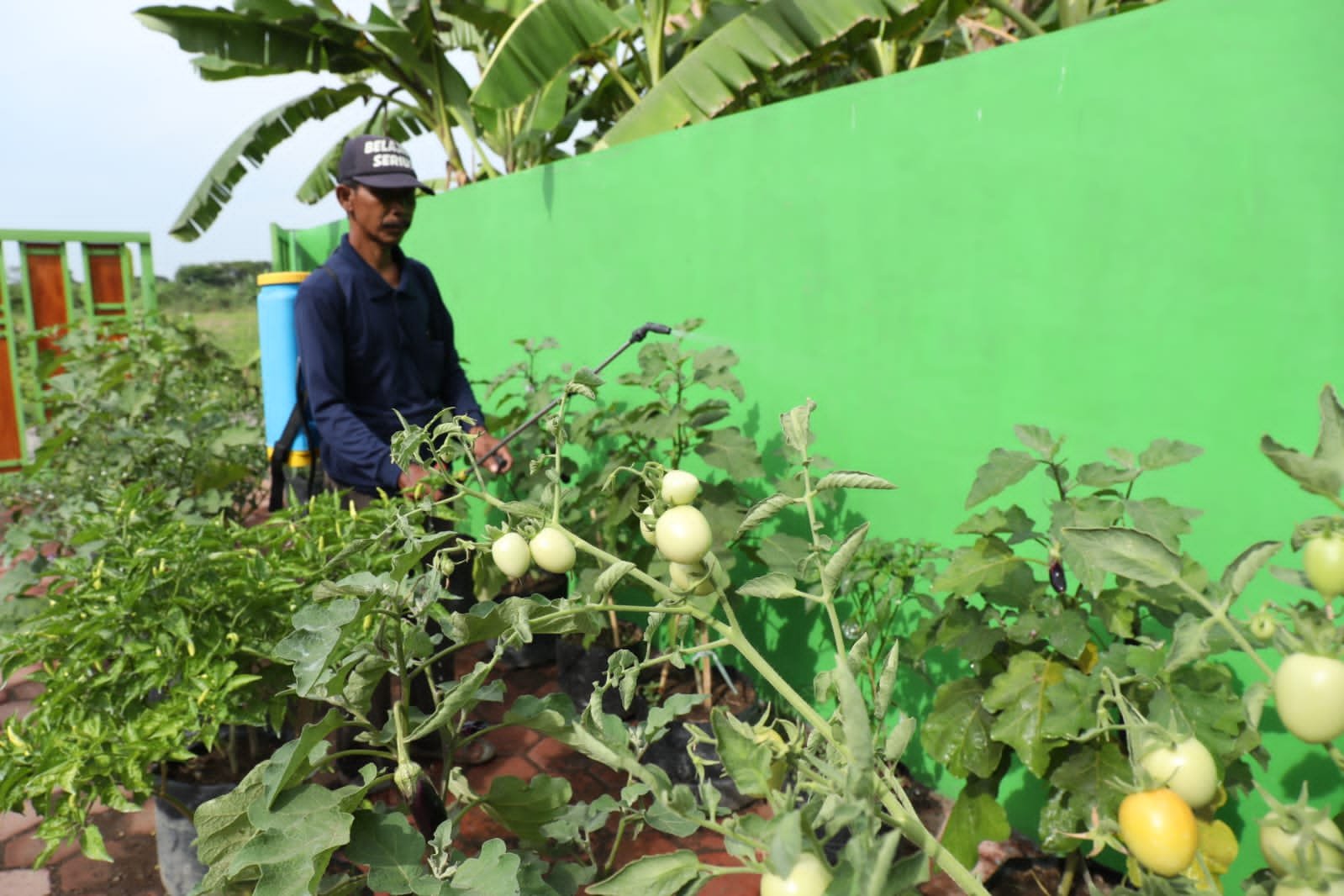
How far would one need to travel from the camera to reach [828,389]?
8.31 ft

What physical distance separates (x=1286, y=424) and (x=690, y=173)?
2006 millimetres

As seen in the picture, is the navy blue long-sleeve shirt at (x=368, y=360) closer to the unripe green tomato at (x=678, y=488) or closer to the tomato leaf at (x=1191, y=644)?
the unripe green tomato at (x=678, y=488)

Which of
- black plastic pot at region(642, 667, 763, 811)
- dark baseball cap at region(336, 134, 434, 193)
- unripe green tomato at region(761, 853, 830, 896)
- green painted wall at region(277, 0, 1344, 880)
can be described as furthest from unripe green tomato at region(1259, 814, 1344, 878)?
dark baseball cap at region(336, 134, 434, 193)

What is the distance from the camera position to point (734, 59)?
384 cm

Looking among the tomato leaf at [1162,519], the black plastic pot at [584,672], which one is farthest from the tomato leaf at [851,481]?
the black plastic pot at [584,672]

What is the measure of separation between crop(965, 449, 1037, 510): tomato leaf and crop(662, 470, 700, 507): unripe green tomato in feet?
3.48

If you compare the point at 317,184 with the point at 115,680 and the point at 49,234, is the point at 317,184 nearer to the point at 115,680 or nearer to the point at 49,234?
the point at 49,234

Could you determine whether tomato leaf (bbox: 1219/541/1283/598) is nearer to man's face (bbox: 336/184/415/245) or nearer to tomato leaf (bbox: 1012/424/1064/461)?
tomato leaf (bbox: 1012/424/1064/461)

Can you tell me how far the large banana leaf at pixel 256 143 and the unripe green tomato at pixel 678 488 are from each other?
7355mm

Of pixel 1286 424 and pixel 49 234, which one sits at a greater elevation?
pixel 49 234

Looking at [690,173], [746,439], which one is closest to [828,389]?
[746,439]

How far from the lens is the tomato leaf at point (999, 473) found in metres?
1.67

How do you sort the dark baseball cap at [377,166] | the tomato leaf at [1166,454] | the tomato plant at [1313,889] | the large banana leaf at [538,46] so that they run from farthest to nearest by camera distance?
the large banana leaf at [538,46] → the dark baseball cap at [377,166] → the tomato leaf at [1166,454] → the tomato plant at [1313,889]

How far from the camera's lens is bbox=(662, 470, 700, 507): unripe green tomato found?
29.8 inches
